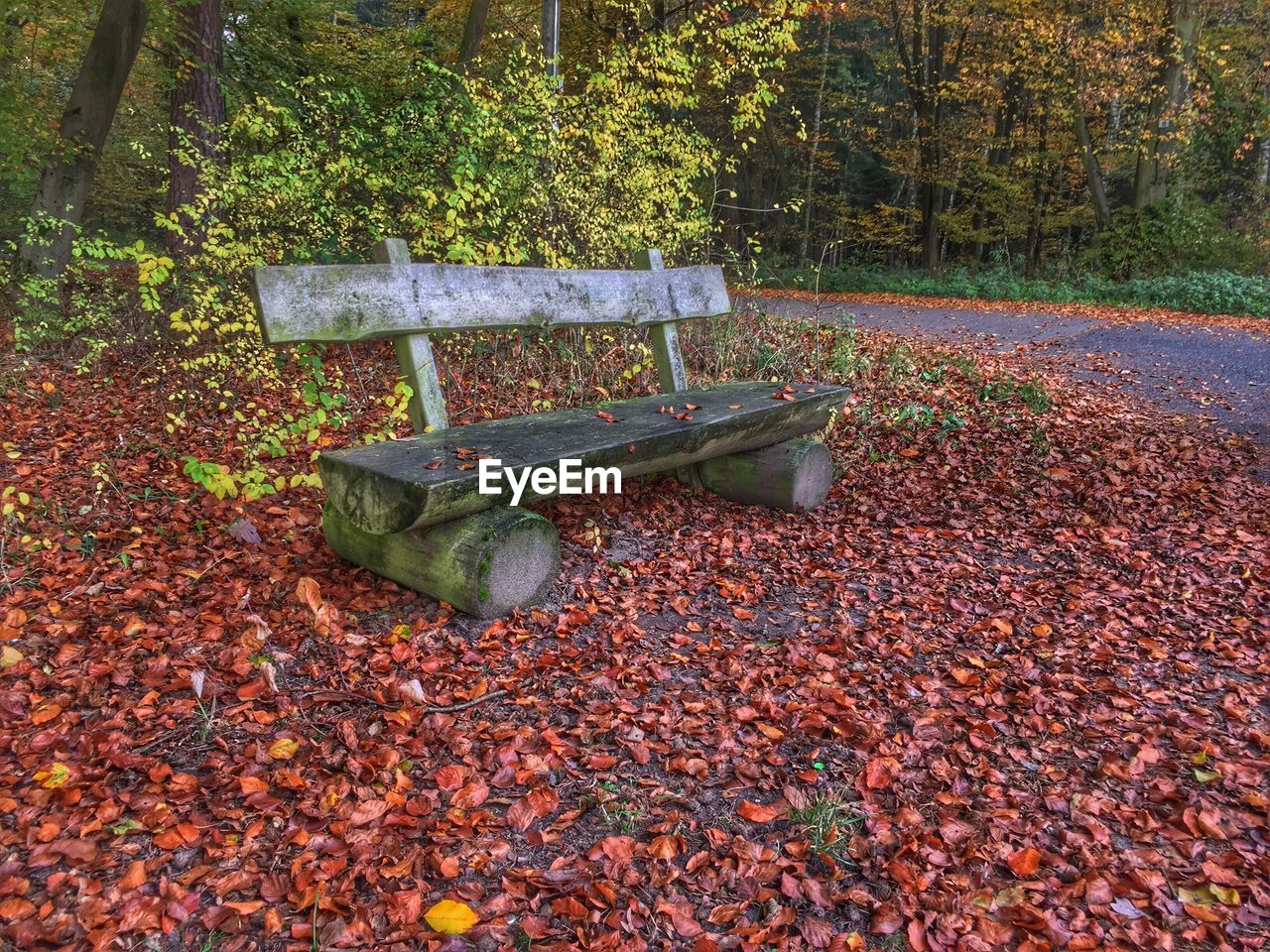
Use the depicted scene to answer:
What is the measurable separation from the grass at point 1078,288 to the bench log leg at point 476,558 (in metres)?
7.45

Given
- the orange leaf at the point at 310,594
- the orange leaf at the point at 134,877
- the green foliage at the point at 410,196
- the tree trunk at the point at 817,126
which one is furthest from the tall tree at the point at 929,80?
the orange leaf at the point at 134,877

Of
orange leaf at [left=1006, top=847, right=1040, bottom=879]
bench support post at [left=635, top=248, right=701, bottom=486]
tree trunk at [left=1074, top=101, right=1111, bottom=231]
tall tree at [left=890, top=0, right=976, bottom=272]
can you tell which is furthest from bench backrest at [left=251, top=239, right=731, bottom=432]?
tall tree at [left=890, top=0, right=976, bottom=272]

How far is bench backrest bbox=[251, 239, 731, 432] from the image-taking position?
2961mm

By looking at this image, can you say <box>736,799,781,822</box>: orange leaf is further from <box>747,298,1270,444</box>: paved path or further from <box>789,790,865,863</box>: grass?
<box>747,298,1270,444</box>: paved path

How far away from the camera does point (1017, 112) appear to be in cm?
1806

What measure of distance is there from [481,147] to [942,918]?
5.19 meters

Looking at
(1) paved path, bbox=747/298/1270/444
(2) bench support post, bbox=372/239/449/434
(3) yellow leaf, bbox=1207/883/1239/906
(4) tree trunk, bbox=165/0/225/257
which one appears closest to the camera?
(3) yellow leaf, bbox=1207/883/1239/906

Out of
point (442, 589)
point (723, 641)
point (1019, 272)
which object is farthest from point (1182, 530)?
point (1019, 272)

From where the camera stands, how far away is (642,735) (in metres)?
2.54

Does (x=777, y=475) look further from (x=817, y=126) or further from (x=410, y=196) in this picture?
(x=817, y=126)

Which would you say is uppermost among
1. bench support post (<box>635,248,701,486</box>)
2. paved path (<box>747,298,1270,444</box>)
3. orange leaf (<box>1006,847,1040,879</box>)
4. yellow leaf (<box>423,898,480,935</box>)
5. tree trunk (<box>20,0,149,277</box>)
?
tree trunk (<box>20,0,149,277</box>)

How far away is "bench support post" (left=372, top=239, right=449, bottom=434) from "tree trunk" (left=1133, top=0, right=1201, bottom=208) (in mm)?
15780

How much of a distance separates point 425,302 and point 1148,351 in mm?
8444

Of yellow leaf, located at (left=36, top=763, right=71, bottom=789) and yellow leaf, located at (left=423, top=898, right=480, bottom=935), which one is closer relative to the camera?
yellow leaf, located at (left=423, top=898, right=480, bottom=935)
